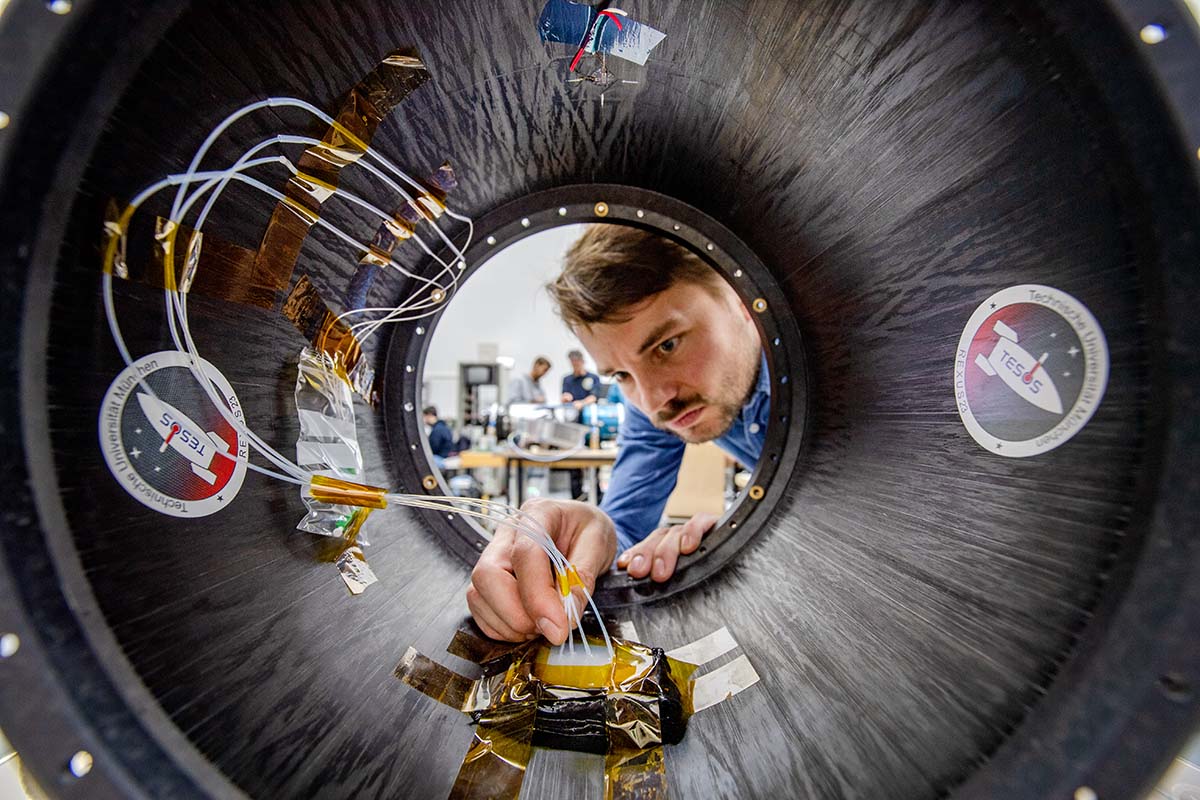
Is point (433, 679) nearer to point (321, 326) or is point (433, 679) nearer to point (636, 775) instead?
point (636, 775)

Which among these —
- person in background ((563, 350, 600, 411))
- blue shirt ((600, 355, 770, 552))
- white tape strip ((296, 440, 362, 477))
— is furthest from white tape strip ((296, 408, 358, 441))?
person in background ((563, 350, 600, 411))

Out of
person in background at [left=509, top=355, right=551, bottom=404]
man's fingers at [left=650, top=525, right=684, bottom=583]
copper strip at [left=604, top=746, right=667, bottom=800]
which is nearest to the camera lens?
copper strip at [left=604, top=746, right=667, bottom=800]

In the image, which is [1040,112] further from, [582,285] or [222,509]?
[582,285]

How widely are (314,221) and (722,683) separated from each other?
2.34 ft

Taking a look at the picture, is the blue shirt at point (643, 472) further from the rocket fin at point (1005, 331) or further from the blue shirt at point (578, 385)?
the blue shirt at point (578, 385)

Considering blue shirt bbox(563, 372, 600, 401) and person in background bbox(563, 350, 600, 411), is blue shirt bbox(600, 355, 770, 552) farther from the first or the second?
blue shirt bbox(563, 372, 600, 401)

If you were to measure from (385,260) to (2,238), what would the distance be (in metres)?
0.45

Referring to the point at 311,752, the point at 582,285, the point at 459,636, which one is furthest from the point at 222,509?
the point at 582,285

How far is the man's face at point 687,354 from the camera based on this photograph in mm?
1317

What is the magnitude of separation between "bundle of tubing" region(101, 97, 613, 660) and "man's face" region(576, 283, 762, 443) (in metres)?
0.60

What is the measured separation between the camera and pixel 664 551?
89 centimetres

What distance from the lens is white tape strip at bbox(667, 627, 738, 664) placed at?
2.24 ft

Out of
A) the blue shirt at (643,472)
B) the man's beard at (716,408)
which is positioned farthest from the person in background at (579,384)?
the man's beard at (716,408)

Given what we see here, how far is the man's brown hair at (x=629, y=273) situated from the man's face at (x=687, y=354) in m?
0.02
